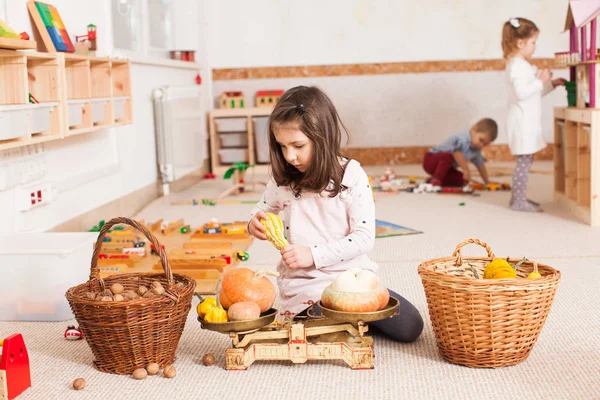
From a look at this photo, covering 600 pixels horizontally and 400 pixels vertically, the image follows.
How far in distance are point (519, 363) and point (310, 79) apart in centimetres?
453

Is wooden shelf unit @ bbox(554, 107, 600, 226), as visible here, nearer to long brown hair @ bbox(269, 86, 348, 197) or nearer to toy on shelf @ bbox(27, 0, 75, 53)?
long brown hair @ bbox(269, 86, 348, 197)

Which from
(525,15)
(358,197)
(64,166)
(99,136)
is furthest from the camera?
(525,15)

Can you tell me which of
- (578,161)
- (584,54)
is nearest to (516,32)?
(584,54)

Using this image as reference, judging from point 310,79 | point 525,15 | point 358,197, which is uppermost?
point 525,15

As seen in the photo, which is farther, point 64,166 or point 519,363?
point 64,166

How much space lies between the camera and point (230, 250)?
302cm

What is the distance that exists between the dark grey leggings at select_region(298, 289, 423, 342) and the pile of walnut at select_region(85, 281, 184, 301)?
1.24ft

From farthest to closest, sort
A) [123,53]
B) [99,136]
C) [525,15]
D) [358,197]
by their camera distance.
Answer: [525,15], [123,53], [99,136], [358,197]

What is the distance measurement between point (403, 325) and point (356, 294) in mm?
253

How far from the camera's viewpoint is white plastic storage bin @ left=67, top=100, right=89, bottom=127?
2.92 meters

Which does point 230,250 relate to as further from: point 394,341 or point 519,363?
point 519,363

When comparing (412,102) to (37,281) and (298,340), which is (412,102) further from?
(298,340)

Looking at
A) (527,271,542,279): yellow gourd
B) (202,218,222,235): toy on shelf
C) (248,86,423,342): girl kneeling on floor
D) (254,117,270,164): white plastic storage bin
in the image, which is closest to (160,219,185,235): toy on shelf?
(202,218,222,235): toy on shelf

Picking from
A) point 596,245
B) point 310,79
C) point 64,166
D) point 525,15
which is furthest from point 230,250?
point 525,15
